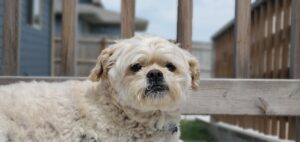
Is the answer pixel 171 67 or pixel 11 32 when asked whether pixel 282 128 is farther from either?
pixel 11 32

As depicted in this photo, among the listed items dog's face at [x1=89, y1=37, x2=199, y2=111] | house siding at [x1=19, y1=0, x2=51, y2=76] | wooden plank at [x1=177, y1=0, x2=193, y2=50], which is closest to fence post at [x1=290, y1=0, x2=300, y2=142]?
wooden plank at [x1=177, y1=0, x2=193, y2=50]

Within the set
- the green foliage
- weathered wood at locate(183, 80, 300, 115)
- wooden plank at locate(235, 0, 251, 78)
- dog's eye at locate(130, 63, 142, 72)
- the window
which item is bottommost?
the green foliage

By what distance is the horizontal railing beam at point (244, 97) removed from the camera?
10.6 ft

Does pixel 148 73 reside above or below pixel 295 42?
below

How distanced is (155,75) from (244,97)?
0.96 meters

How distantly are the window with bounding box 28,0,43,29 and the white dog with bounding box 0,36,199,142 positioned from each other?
792cm

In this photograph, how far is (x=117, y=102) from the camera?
269 cm

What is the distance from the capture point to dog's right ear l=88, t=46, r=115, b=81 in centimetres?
271

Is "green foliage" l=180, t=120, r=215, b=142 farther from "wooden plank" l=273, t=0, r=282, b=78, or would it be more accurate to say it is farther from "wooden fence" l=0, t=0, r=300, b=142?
"wooden fence" l=0, t=0, r=300, b=142

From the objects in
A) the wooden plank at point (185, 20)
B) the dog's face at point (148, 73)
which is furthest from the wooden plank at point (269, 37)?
the dog's face at point (148, 73)

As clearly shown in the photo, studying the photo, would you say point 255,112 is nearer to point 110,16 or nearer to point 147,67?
point 147,67

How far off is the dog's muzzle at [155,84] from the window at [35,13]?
832 centimetres

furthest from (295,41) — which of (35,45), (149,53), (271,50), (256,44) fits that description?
(35,45)

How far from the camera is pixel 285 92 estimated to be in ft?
10.6
